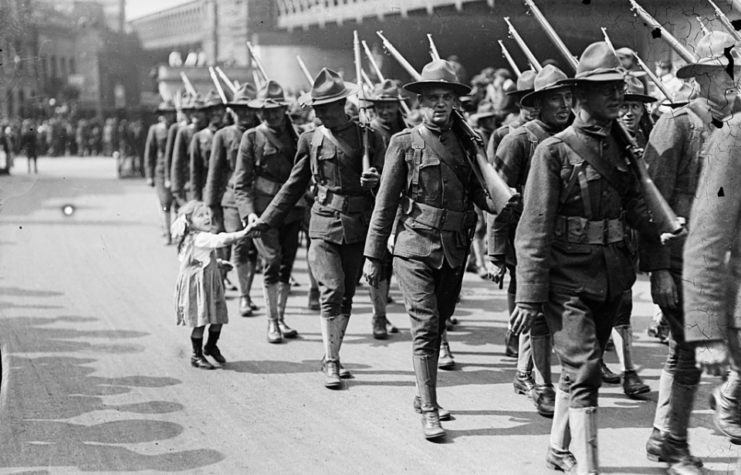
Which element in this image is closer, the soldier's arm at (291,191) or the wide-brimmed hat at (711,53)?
the wide-brimmed hat at (711,53)

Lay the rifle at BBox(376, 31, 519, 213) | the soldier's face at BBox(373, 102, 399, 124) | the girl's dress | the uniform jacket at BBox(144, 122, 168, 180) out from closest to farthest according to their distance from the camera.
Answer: the rifle at BBox(376, 31, 519, 213) → the girl's dress → the soldier's face at BBox(373, 102, 399, 124) → the uniform jacket at BBox(144, 122, 168, 180)

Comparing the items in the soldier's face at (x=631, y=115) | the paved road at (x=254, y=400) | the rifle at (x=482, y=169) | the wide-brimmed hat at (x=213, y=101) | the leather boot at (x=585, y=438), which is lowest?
the paved road at (x=254, y=400)

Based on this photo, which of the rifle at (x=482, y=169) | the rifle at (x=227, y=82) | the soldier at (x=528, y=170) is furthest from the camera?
the rifle at (x=227, y=82)

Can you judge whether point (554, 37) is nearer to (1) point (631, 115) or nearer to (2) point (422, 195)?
(2) point (422, 195)

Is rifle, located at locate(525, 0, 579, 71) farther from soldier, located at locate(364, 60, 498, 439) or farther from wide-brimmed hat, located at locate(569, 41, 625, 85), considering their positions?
wide-brimmed hat, located at locate(569, 41, 625, 85)

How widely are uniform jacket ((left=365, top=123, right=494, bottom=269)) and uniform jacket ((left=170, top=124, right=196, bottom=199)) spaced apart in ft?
23.2

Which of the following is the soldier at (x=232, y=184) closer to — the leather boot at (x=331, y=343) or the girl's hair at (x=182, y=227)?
the girl's hair at (x=182, y=227)

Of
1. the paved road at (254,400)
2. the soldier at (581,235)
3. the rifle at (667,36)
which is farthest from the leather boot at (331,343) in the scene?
the rifle at (667,36)

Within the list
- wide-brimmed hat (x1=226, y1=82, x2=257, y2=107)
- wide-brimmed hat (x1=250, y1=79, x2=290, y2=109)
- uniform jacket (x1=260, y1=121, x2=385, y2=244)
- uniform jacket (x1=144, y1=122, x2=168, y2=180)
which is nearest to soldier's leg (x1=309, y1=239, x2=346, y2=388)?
uniform jacket (x1=260, y1=121, x2=385, y2=244)

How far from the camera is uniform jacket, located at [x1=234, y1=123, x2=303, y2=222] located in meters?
8.50

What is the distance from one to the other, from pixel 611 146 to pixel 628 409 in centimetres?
223

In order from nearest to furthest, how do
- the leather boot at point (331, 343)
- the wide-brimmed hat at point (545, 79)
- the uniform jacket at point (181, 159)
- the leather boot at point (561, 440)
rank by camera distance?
the leather boot at point (561, 440) → the wide-brimmed hat at point (545, 79) → the leather boot at point (331, 343) → the uniform jacket at point (181, 159)

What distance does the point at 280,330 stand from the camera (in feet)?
27.3

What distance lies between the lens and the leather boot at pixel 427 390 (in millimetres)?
5538
